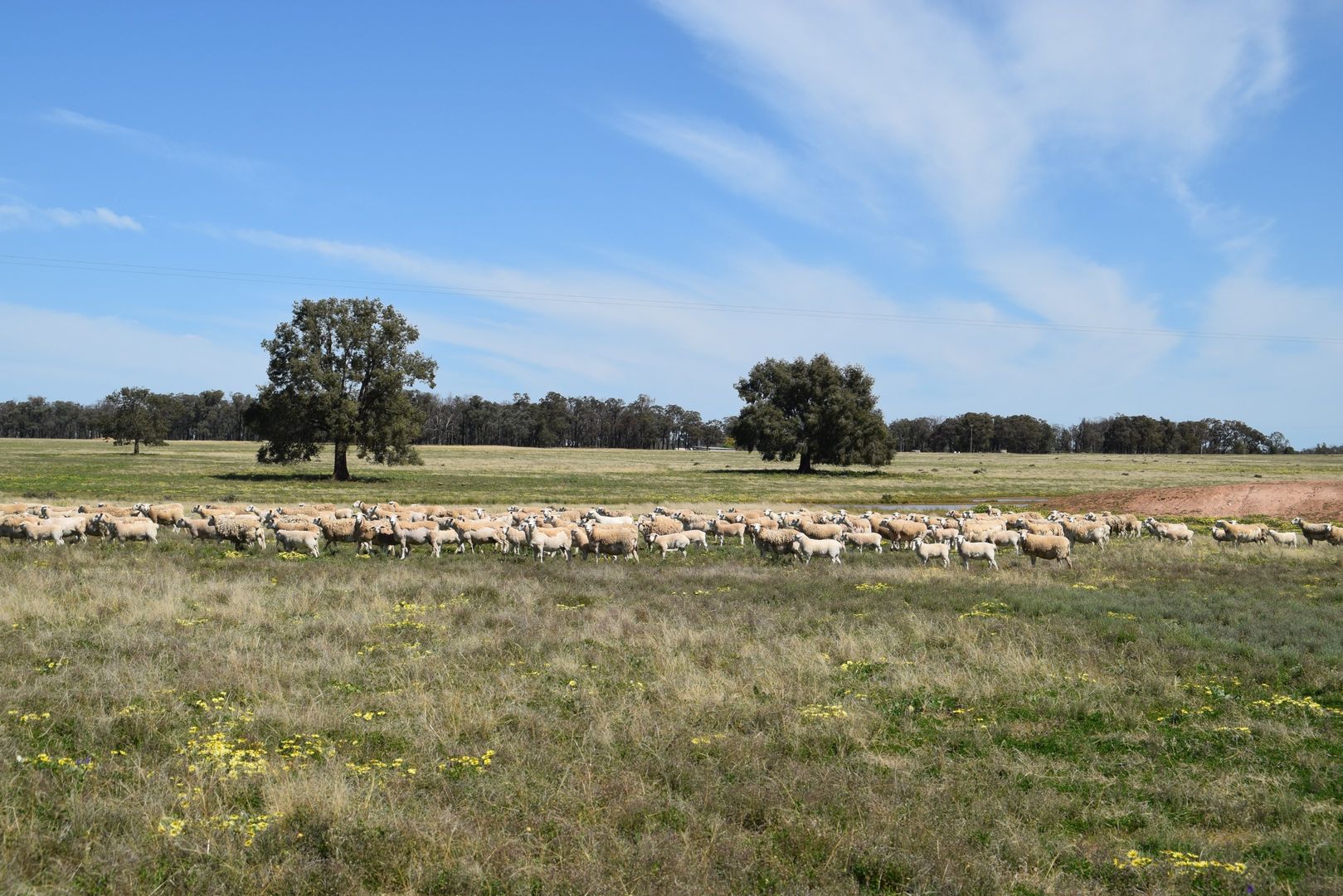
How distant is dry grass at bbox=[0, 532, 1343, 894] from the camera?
21.6 ft

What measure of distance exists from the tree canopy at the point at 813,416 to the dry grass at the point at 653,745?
227 feet

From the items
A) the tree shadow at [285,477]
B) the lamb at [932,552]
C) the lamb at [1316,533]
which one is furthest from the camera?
the tree shadow at [285,477]

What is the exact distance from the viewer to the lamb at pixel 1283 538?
105 feet

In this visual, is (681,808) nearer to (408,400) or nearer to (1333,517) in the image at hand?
(1333,517)

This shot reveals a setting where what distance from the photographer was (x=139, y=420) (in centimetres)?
9981

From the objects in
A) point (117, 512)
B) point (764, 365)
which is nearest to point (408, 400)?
point (117, 512)

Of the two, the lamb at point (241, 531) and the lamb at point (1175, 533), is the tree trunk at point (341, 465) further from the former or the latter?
the lamb at point (1175, 533)

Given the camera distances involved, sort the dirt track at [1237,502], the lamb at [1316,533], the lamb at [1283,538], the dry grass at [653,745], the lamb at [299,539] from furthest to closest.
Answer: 1. the dirt track at [1237,502]
2. the lamb at [1316,533]
3. the lamb at [1283,538]
4. the lamb at [299,539]
5. the dry grass at [653,745]

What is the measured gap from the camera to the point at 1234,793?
8117 millimetres


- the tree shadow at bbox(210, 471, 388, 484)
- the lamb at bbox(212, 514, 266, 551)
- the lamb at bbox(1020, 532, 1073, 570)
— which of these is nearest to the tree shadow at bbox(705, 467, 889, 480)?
the tree shadow at bbox(210, 471, 388, 484)

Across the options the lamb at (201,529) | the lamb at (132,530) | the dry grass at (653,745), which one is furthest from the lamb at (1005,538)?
the lamb at (132,530)

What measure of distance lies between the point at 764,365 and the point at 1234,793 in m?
86.3

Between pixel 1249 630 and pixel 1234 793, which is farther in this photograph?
pixel 1249 630

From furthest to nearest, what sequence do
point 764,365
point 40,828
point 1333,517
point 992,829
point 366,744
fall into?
point 764,365 < point 1333,517 < point 366,744 < point 992,829 < point 40,828
